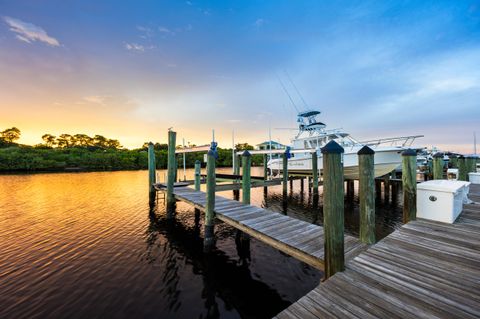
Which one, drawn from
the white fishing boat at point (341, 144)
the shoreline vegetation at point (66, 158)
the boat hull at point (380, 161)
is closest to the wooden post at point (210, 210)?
the white fishing boat at point (341, 144)

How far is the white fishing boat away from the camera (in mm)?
13781

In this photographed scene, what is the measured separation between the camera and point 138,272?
19.5ft

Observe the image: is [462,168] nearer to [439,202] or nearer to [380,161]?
[380,161]

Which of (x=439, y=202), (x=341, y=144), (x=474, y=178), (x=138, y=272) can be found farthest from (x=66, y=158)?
(x=474, y=178)

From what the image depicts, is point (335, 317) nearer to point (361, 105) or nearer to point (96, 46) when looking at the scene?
point (96, 46)

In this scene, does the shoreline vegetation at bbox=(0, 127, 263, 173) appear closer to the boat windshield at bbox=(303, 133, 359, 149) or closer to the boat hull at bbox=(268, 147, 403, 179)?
the boat windshield at bbox=(303, 133, 359, 149)

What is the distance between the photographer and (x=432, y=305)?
1884mm

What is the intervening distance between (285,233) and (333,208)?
2102 millimetres

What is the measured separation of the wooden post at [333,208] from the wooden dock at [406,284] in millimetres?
232

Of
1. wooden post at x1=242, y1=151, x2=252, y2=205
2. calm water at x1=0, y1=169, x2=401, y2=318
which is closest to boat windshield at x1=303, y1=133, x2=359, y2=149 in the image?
calm water at x1=0, y1=169, x2=401, y2=318

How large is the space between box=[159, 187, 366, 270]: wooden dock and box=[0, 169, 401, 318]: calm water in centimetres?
165

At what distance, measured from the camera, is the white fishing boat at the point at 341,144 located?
543 inches

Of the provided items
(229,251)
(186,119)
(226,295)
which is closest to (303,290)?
(226,295)

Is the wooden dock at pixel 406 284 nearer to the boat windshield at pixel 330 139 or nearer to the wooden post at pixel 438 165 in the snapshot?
the wooden post at pixel 438 165
